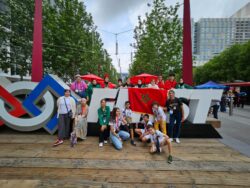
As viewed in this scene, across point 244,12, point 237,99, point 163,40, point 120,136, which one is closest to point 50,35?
point 163,40

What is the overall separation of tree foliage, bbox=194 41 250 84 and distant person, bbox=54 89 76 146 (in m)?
33.9

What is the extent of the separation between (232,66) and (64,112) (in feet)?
142

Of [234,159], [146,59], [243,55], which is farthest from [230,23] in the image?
[234,159]

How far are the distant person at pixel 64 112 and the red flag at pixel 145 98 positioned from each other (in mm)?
2289

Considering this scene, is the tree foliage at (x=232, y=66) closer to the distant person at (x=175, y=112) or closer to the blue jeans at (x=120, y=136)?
the distant person at (x=175, y=112)

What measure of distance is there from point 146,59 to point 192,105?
1495 cm

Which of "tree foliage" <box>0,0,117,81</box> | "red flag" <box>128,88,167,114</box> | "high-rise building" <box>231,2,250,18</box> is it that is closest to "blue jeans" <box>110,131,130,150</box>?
"red flag" <box>128,88,167,114</box>

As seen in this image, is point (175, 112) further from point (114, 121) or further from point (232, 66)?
point (232, 66)

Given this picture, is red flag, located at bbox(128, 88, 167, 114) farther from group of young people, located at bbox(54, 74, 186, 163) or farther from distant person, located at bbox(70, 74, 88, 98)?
distant person, located at bbox(70, 74, 88, 98)

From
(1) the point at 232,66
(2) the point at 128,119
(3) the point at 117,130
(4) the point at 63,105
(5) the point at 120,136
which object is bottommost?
(5) the point at 120,136

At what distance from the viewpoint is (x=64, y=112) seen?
23.8 ft

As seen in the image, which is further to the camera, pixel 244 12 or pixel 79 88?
pixel 244 12

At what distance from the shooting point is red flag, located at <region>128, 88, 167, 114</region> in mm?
8031

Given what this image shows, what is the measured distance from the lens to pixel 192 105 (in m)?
8.49
